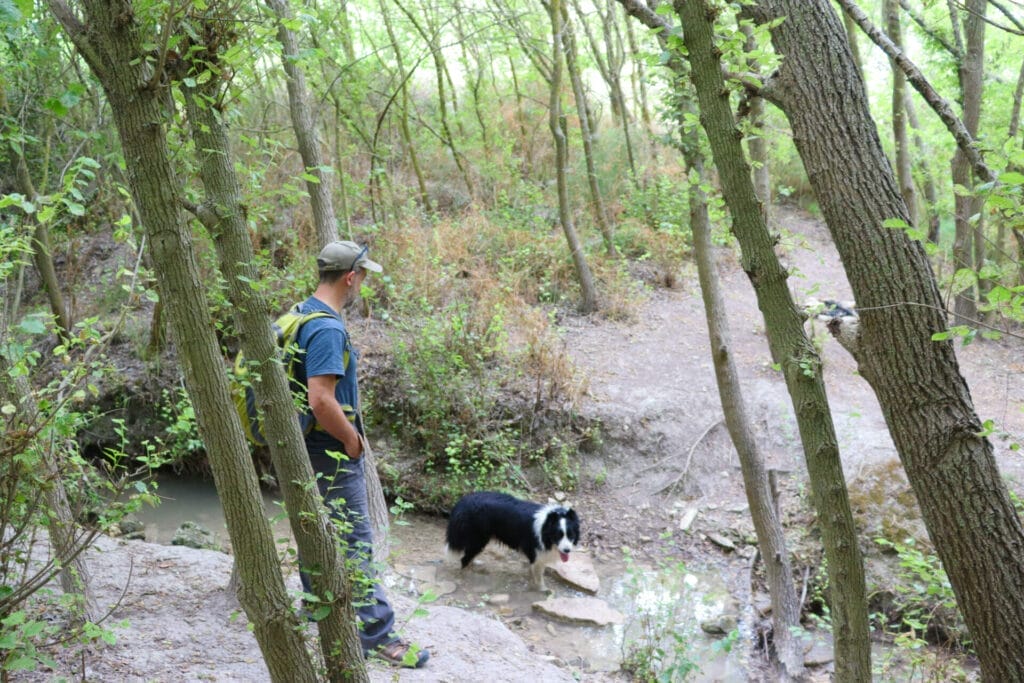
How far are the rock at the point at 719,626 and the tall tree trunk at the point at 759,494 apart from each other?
38 cm

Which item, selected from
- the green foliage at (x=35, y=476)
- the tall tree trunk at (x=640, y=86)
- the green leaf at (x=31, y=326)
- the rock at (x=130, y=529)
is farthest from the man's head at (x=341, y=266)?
the tall tree trunk at (x=640, y=86)

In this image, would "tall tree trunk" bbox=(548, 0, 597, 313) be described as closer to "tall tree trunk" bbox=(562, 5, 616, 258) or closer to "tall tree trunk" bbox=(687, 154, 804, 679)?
"tall tree trunk" bbox=(562, 5, 616, 258)

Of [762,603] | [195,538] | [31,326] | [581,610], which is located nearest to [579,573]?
[581,610]

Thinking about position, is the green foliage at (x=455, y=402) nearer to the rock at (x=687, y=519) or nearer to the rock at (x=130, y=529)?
the rock at (x=687, y=519)

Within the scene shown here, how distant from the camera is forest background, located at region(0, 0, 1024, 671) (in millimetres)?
2523

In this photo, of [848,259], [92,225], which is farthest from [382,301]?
[848,259]

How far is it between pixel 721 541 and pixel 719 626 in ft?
4.24

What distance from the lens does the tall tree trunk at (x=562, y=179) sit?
387 inches

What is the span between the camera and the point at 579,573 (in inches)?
273

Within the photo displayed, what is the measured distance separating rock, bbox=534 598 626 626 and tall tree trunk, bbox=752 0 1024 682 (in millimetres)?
3201

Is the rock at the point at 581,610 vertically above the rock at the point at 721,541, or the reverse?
the rock at the point at 581,610

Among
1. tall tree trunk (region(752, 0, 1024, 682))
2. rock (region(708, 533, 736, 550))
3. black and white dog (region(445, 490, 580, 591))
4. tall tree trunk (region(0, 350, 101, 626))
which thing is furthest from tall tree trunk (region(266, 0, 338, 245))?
rock (region(708, 533, 736, 550))

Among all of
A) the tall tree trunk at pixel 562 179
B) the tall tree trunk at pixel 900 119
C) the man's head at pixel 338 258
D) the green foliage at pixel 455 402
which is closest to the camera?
the man's head at pixel 338 258

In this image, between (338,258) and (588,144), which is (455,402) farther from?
(588,144)
